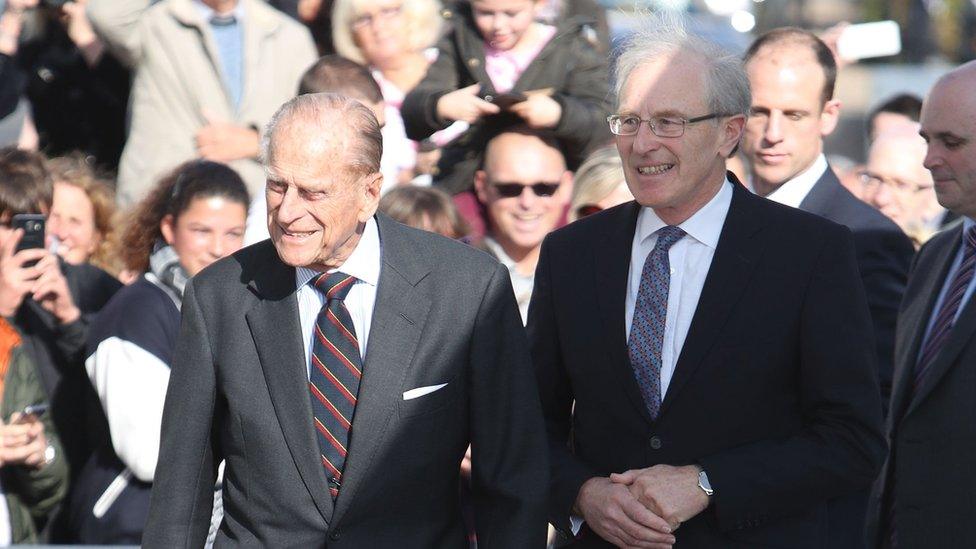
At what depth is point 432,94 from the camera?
6.03 metres

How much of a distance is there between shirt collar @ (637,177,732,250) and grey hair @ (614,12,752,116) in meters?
0.23

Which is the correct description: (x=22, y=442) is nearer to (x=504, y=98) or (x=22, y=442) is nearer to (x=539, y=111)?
(x=504, y=98)

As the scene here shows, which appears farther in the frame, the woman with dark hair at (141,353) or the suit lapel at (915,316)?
the woman with dark hair at (141,353)

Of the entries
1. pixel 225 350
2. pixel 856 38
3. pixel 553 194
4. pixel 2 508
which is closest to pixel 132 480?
pixel 2 508

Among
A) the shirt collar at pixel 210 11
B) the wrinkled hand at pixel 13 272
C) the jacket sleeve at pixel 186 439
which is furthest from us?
the shirt collar at pixel 210 11

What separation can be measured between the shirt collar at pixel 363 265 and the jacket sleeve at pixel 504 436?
0.96 feet

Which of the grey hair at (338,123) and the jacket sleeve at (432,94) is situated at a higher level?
the grey hair at (338,123)

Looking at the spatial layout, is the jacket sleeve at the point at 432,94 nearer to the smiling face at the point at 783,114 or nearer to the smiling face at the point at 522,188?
the smiling face at the point at 522,188

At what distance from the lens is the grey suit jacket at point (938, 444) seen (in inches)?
169

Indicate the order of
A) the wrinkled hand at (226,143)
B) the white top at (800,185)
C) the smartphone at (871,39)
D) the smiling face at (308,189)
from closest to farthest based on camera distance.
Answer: the smiling face at (308,189), the white top at (800,185), the wrinkled hand at (226,143), the smartphone at (871,39)

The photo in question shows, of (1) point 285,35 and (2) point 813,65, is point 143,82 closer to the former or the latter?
(1) point 285,35

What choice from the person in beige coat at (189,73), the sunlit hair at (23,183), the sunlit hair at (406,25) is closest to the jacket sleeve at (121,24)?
the person in beige coat at (189,73)

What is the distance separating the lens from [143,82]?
7074 millimetres

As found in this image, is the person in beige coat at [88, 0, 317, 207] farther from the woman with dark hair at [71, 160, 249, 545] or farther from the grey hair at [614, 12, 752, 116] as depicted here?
the grey hair at [614, 12, 752, 116]
